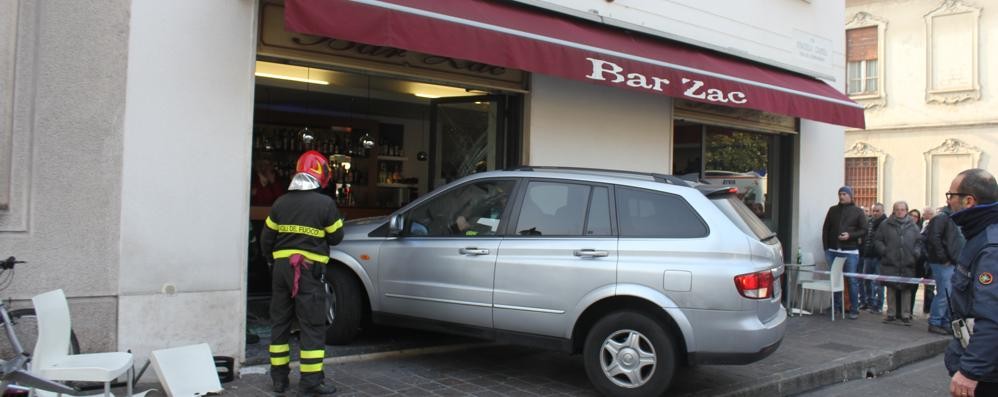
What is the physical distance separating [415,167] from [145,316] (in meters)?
6.92

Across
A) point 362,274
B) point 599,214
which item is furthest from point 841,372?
point 362,274

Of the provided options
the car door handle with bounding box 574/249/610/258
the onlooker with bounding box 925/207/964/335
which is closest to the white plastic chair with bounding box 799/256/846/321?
the onlooker with bounding box 925/207/964/335

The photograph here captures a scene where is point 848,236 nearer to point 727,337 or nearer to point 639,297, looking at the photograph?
point 727,337

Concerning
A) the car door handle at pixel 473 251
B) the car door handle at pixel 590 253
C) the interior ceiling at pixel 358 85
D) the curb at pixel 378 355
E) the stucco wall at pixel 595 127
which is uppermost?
the interior ceiling at pixel 358 85

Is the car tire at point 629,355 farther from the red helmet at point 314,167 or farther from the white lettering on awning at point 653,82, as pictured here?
the white lettering on awning at point 653,82

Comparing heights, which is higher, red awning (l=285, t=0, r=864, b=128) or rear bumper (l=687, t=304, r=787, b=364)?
red awning (l=285, t=0, r=864, b=128)

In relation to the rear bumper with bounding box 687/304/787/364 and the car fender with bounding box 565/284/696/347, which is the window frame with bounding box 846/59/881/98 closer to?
the rear bumper with bounding box 687/304/787/364

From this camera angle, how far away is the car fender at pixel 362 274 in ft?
21.6

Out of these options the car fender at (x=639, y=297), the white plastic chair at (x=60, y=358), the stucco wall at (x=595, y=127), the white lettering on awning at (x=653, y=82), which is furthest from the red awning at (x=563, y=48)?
the white plastic chair at (x=60, y=358)

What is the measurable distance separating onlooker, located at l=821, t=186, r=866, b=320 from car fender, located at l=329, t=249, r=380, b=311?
746cm

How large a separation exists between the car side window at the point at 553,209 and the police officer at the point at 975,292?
8.83 feet

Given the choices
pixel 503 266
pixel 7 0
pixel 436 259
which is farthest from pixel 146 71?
pixel 503 266

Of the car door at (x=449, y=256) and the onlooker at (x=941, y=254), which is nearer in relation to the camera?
the car door at (x=449, y=256)

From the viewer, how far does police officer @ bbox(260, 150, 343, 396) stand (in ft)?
17.5
